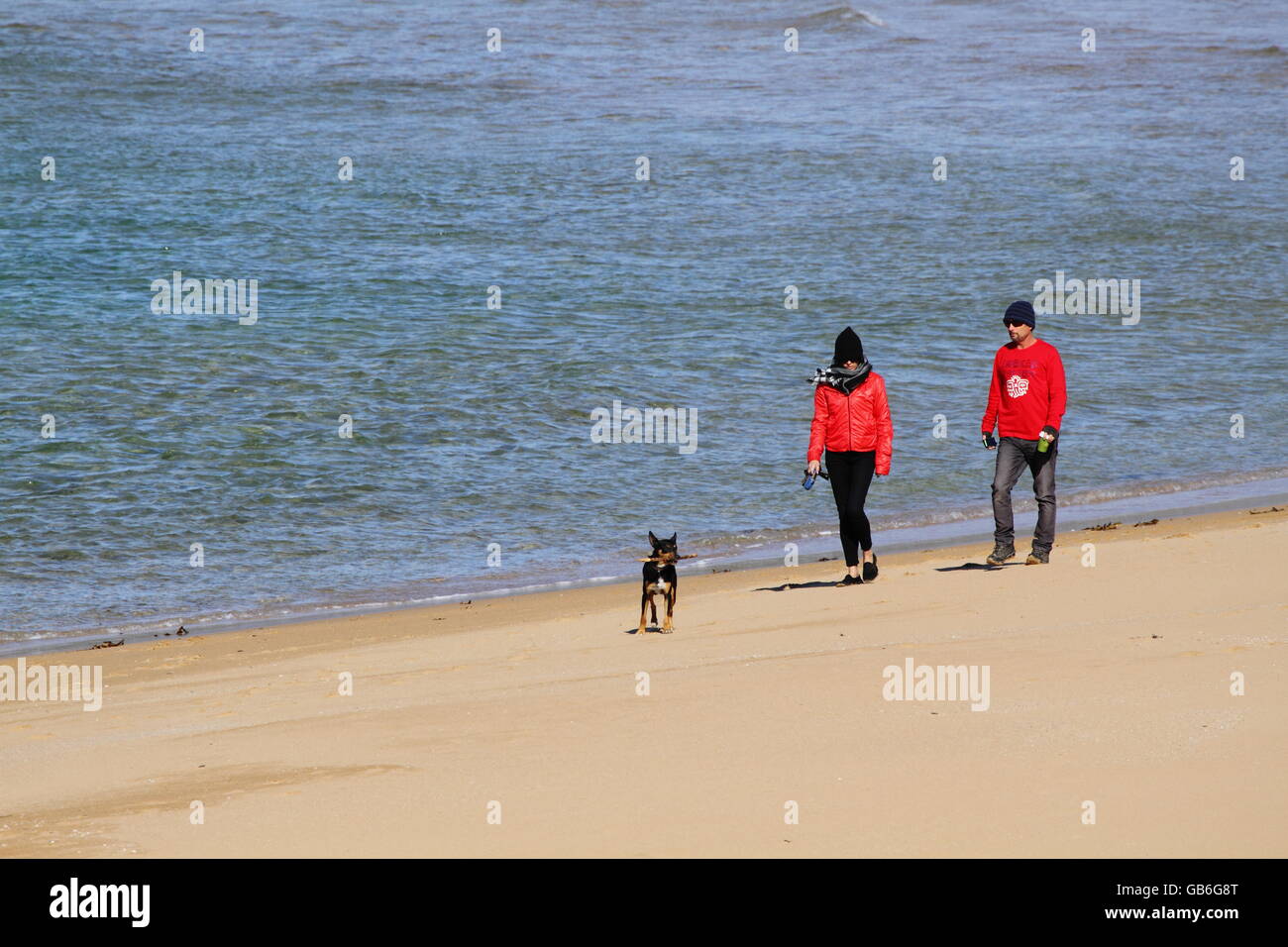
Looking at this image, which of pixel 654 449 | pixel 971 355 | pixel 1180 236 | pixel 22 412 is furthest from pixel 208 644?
pixel 1180 236

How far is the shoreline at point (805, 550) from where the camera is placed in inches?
370

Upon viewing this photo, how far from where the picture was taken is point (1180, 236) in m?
25.7

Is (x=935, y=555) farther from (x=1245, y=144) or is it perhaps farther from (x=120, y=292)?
(x=1245, y=144)

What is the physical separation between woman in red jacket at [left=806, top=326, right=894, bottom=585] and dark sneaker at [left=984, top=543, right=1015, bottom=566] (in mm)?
865

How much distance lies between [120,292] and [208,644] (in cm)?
1257

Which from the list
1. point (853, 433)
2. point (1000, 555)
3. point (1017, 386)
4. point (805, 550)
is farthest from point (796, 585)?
point (1017, 386)

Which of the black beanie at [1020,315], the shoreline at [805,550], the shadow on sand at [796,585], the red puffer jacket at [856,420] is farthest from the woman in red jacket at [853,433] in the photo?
the shoreline at [805,550]

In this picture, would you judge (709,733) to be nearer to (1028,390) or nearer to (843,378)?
(843,378)

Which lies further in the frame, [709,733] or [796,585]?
[796,585]

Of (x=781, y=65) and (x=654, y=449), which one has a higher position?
(x=781, y=65)

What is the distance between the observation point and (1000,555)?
9.93 m

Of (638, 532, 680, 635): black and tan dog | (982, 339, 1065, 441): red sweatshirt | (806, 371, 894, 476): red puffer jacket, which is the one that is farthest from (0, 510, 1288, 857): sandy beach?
(982, 339, 1065, 441): red sweatshirt

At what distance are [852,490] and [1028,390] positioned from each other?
1334mm

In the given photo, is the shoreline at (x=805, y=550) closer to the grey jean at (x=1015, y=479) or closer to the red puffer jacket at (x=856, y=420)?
the grey jean at (x=1015, y=479)
